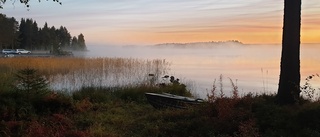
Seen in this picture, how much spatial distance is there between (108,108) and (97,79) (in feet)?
23.4

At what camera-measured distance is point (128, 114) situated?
9.85 m

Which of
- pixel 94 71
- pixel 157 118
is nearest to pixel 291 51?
pixel 157 118

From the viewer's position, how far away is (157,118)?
842 cm

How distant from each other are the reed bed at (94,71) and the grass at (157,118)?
238 inches

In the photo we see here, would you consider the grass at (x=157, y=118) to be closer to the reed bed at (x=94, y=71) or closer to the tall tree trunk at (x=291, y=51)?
the tall tree trunk at (x=291, y=51)

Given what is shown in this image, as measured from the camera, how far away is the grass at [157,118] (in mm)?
6578

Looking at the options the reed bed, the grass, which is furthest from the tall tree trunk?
the reed bed

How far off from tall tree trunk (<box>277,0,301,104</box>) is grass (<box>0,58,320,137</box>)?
28 cm

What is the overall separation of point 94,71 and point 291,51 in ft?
43.2

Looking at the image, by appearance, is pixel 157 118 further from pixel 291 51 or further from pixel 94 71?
pixel 94 71

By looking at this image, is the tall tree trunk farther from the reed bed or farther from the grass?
the reed bed

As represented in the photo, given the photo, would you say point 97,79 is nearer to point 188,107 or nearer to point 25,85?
point 25,85

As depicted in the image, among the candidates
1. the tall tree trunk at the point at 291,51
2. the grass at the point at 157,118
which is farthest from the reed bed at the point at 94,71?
the tall tree trunk at the point at 291,51

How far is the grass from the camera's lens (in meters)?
6.58
